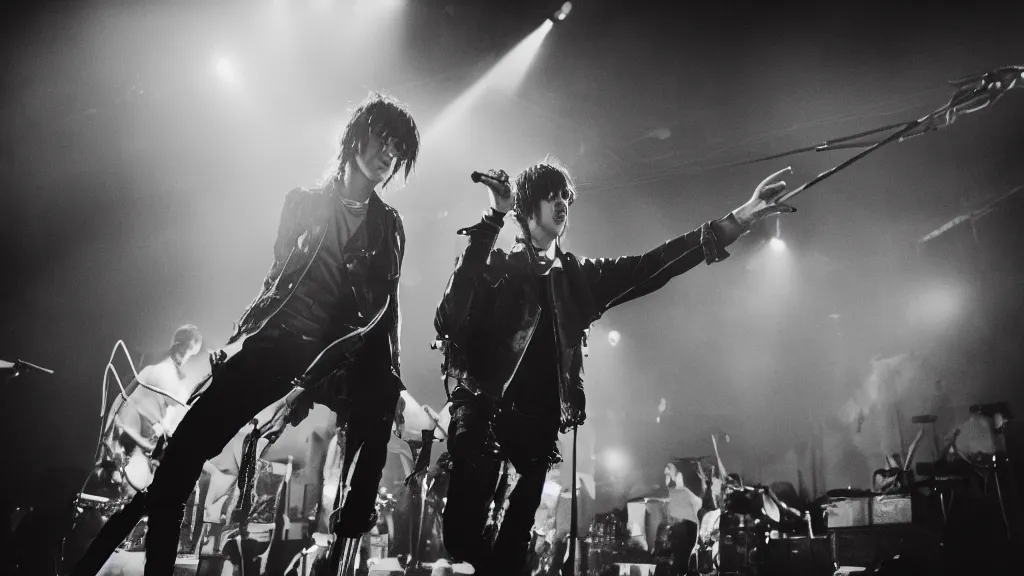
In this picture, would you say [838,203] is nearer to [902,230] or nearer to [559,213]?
[902,230]

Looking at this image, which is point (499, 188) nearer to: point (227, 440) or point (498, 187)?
point (498, 187)

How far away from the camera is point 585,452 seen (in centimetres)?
1759

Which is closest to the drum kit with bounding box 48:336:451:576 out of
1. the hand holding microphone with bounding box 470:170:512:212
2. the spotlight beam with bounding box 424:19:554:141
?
the hand holding microphone with bounding box 470:170:512:212

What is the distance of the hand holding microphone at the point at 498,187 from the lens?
279 cm

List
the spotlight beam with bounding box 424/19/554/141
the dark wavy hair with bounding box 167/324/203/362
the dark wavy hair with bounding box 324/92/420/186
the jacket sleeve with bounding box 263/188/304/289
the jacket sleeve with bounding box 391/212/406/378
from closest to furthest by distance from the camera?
the jacket sleeve with bounding box 263/188/304/289 < the jacket sleeve with bounding box 391/212/406/378 < the dark wavy hair with bounding box 324/92/420/186 < the dark wavy hair with bounding box 167/324/203/362 < the spotlight beam with bounding box 424/19/554/141

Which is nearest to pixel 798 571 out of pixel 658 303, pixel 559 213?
pixel 559 213

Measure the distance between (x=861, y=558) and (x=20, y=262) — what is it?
462 inches

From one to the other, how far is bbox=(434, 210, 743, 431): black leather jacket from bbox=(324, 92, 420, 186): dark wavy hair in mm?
568

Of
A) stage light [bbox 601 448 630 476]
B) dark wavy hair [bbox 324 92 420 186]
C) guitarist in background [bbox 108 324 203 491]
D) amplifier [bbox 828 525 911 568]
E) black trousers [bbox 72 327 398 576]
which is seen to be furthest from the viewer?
stage light [bbox 601 448 630 476]

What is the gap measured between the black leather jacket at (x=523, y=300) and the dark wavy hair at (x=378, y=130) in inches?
22.3

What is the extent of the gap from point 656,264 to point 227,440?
2.27 metres

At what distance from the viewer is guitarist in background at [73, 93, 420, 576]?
2055 mm

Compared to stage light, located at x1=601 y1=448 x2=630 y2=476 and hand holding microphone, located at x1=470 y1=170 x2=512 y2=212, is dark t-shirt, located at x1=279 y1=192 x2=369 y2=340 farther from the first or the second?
stage light, located at x1=601 y1=448 x2=630 y2=476

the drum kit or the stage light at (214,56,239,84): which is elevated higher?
the stage light at (214,56,239,84)
